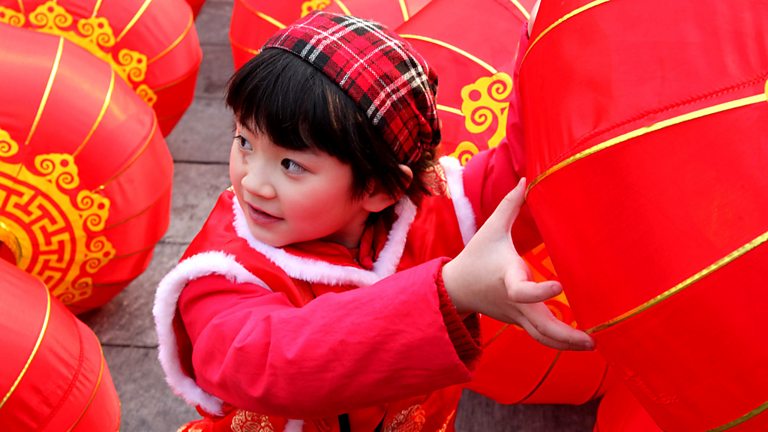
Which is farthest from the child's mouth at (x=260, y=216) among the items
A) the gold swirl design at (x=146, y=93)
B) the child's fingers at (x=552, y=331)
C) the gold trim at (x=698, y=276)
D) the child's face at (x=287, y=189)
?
the gold swirl design at (x=146, y=93)

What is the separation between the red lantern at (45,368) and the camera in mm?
1998

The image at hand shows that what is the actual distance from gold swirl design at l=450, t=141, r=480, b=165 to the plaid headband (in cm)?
65

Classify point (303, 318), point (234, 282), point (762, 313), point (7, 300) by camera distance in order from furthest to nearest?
point (7, 300), point (234, 282), point (303, 318), point (762, 313)

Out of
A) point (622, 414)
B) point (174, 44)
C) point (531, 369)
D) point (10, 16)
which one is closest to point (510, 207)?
point (622, 414)

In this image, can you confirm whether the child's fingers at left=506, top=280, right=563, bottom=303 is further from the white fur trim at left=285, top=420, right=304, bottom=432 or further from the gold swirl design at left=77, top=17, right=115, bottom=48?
the gold swirl design at left=77, top=17, right=115, bottom=48

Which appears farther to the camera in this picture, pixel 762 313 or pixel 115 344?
pixel 115 344

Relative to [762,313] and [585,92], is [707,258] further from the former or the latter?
[585,92]

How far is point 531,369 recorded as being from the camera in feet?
7.45

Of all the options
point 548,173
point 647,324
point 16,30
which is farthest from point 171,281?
point 16,30

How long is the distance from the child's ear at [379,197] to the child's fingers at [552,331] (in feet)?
1.29

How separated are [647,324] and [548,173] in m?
0.21

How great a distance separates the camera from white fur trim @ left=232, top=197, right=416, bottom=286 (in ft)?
4.71

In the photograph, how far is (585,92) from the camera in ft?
3.40

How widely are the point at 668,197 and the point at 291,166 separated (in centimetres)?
60
